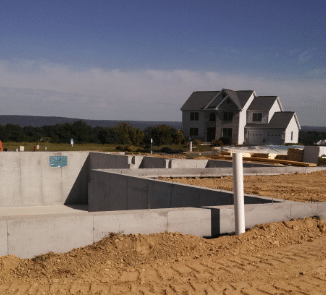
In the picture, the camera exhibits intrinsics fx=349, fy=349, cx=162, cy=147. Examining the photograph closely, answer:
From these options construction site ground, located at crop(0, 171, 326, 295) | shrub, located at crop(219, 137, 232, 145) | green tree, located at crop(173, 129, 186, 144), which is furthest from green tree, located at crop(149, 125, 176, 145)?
construction site ground, located at crop(0, 171, 326, 295)

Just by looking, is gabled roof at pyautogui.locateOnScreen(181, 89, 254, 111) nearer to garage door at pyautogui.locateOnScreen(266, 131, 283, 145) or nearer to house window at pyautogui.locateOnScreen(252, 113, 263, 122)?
house window at pyautogui.locateOnScreen(252, 113, 263, 122)

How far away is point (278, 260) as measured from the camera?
5270 millimetres

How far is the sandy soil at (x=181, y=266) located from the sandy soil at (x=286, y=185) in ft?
9.99

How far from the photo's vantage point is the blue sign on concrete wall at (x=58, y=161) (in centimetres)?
2323

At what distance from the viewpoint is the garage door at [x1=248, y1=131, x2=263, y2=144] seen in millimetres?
44625

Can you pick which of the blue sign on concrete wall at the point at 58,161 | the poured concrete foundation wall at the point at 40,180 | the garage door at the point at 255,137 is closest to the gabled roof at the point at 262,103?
the garage door at the point at 255,137

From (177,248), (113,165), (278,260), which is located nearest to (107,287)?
(177,248)

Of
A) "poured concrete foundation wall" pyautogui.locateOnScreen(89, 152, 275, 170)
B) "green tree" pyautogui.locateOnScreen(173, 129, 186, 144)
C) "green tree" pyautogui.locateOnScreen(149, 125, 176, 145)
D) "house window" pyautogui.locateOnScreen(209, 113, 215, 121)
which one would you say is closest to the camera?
"poured concrete foundation wall" pyautogui.locateOnScreen(89, 152, 275, 170)

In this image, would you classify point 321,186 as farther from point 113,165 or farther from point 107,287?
point 113,165

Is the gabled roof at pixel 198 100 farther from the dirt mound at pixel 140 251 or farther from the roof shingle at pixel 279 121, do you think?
the dirt mound at pixel 140 251

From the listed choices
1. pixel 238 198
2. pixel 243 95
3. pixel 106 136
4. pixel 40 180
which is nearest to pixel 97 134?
pixel 106 136

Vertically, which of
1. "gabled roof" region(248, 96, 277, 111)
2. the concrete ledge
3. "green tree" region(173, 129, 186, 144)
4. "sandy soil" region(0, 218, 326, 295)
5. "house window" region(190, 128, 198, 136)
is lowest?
"sandy soil" region(0, 218, 326, 295)

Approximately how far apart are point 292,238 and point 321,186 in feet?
19.4

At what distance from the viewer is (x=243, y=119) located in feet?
147
